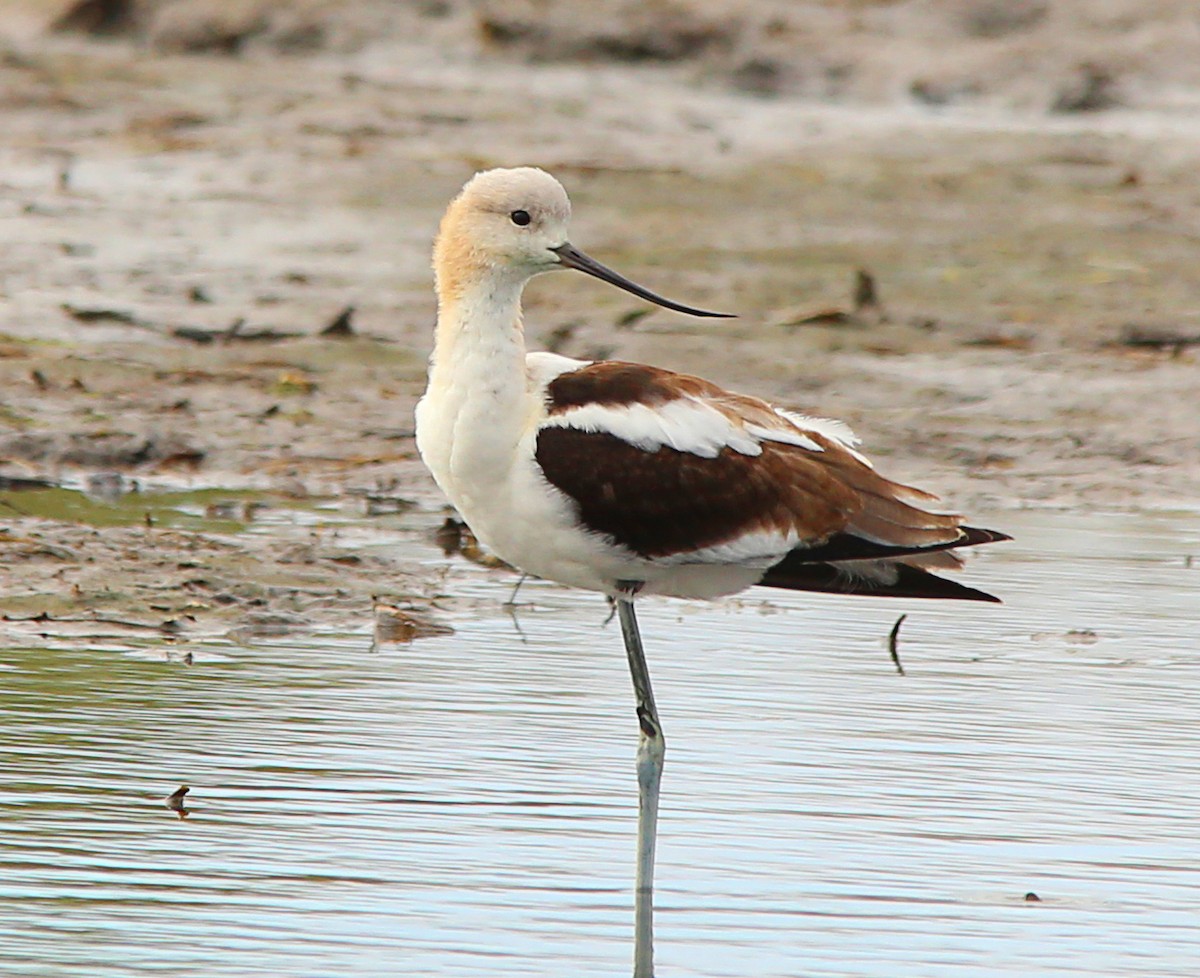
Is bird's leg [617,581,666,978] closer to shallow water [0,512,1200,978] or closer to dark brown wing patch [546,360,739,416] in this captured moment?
shallow water [0,512,1200,978]

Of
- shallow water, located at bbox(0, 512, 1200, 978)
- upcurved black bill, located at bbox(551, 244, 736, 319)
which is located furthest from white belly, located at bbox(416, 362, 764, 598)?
shallow water, located at bbox(0, 512, 1200, 978)

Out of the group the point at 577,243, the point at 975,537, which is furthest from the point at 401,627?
the point at 577,243

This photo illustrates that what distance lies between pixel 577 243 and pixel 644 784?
760 cm

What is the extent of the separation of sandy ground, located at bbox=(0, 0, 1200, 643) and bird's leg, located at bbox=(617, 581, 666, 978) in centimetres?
173

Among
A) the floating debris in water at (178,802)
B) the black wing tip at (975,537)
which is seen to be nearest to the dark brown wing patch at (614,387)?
the black wing tip at (975,537)

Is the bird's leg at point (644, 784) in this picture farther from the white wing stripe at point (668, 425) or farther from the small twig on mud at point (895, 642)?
the small twig on mud at point (895, 642)

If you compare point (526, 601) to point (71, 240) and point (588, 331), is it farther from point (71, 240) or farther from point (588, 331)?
point (71, 240)

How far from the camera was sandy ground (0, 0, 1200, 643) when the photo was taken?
29.9 feet

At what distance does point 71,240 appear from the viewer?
41.1ft

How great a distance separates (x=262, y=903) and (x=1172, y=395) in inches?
258

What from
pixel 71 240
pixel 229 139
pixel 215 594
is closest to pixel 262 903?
pixel 215 594

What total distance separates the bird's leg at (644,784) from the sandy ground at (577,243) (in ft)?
5.68

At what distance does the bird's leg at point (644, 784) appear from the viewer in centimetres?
461

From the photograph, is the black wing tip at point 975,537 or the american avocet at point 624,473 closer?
the american avocet at point 624,473
